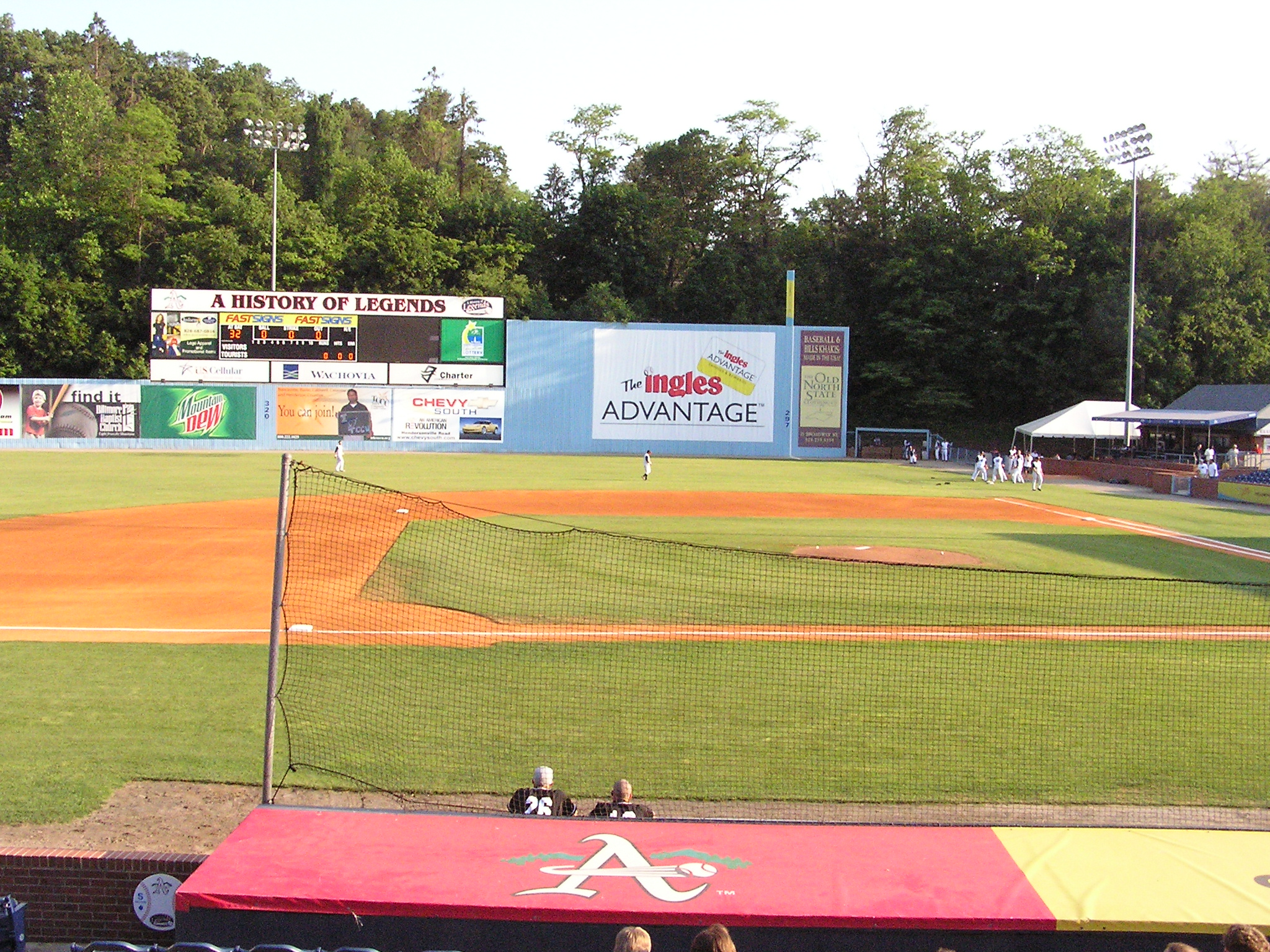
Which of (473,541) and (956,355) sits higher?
(956,355)

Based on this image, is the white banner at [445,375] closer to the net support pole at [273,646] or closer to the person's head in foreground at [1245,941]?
the net support pole at [273,646]

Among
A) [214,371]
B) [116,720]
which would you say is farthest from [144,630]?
[214,371]

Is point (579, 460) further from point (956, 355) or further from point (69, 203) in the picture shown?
point (69, 203)

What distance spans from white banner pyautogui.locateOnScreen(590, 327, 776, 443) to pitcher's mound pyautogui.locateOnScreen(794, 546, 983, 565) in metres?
39.2

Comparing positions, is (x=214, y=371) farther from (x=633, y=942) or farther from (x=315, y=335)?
(x=633, y=942)

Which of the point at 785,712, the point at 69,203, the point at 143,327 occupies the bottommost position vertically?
the point at 785,712

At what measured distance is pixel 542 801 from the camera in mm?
7801

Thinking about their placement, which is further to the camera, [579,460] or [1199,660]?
[579,460]

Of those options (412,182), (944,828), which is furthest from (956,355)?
(944,828)

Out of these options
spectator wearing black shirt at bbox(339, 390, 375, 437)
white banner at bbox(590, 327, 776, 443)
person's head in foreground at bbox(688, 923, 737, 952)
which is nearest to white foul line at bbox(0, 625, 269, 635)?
person's head in foreground at bbox(688, 923, 737, 952)

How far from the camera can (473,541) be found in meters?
25.6

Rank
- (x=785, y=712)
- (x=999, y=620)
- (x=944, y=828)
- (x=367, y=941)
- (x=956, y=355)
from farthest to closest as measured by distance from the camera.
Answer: (x=956, y=355) → (x=999, y=620) → (x=785, y=712) → (x=944, y=828) → (x=367, y=941)

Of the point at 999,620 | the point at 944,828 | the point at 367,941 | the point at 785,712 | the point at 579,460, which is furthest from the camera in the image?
the point at 579,460

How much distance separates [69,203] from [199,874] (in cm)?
8008
